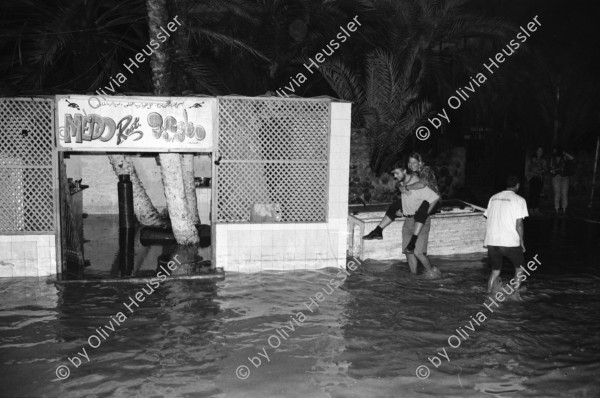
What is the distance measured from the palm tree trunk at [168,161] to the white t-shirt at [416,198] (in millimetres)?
4166

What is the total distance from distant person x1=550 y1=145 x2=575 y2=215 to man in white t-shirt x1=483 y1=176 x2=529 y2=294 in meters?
7.84

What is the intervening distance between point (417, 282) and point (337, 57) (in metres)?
6.92

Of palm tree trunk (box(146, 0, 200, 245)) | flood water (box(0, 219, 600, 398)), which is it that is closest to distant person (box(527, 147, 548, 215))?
flood water (box(0, 219, 600, 398))

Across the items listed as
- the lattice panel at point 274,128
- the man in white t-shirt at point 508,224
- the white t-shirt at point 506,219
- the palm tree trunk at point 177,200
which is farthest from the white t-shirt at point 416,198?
the palm tree trunk at point 177,200

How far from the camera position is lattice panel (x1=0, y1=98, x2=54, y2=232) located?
8.79m

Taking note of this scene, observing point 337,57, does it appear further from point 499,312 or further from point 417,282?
point 499,312

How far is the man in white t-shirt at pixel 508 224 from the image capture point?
7750 mm

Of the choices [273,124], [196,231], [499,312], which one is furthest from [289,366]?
[196,231]

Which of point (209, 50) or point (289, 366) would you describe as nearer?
point (289, 366)

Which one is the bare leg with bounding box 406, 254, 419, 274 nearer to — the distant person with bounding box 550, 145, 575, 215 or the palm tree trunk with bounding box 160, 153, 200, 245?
the palm tree trunk with bounding box 160, 153, 200, 245

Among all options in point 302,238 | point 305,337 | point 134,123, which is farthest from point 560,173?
point 134,123

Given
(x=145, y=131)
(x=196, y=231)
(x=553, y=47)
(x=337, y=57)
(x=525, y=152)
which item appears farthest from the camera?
(x=553, y=47)

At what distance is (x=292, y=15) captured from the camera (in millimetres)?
14344

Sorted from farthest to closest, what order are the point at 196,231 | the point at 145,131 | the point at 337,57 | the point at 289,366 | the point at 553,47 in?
the point at 553,47 < the point at 337,57 < the point at 196,231 < the point at 145,131 < the point at 289,366
